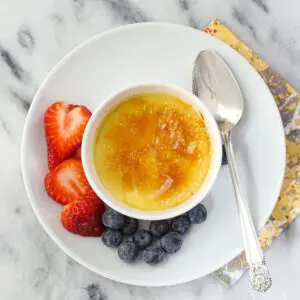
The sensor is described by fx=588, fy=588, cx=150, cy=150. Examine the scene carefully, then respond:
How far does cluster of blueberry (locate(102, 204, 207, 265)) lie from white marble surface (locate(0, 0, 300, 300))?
0.24 m

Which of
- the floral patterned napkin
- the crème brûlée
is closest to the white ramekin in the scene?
the crème brûlée

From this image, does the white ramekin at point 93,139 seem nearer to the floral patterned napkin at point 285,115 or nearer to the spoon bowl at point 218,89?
the spoon bowl at point 218,89

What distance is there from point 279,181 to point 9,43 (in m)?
0.83

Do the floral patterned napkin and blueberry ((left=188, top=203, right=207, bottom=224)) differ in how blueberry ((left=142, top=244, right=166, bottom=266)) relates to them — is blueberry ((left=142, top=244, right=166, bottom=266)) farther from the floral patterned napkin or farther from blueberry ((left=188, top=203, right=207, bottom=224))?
the floral patterned napkin

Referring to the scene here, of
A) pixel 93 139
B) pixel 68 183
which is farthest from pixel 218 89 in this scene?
pixel 68 183

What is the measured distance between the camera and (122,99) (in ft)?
4.61

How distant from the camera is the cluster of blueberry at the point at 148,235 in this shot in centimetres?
143

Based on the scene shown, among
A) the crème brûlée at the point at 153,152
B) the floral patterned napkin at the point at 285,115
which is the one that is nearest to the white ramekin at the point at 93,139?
the crème brûlée at the point at 153,152

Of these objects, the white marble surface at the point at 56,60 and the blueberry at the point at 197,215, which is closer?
the blueberry at the point at 197,215

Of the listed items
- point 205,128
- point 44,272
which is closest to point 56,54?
point 205,128

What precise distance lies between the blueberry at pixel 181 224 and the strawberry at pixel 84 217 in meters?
0.18

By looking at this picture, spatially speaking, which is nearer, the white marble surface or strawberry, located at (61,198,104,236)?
strawberry, located at (61,198,104,236)

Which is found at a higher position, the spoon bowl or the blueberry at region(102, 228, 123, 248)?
the spoon bowl

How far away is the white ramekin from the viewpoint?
1.37 meters
